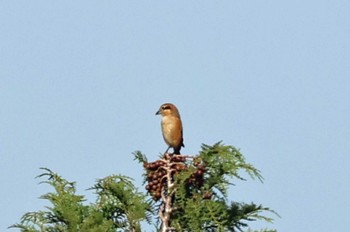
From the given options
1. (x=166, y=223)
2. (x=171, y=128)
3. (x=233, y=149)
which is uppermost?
(x=171, y=128)

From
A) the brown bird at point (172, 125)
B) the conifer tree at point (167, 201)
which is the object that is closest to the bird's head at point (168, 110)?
the brown bird at point (172, 125)

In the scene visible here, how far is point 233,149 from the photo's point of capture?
823 centimetres

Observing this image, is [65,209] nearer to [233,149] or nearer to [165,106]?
[233,149]

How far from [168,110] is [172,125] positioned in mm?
213

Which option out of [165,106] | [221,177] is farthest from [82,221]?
[165,106]

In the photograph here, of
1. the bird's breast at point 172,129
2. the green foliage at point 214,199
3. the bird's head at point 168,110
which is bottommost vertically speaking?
the green foliage at point 214,199

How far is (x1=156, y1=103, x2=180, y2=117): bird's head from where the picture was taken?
1345 cm

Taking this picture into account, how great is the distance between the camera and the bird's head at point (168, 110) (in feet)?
44.1

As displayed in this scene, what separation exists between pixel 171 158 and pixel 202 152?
35cm

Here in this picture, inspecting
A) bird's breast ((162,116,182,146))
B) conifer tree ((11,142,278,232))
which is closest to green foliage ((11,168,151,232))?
conifer tree ((11,142,278,232))

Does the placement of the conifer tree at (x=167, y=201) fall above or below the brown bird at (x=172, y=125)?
below

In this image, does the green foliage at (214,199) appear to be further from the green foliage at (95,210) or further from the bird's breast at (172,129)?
the bird's breast at (172,129)

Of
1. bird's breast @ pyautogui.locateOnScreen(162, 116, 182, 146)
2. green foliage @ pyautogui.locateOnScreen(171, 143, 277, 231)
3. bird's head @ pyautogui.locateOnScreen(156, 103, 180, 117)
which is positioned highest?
bird's head @ pyautogui.locateOnScreen(156, 103, 180, 117)

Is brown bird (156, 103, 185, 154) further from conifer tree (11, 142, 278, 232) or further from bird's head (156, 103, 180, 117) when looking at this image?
conifer tree (11, 142, 278, 232)
